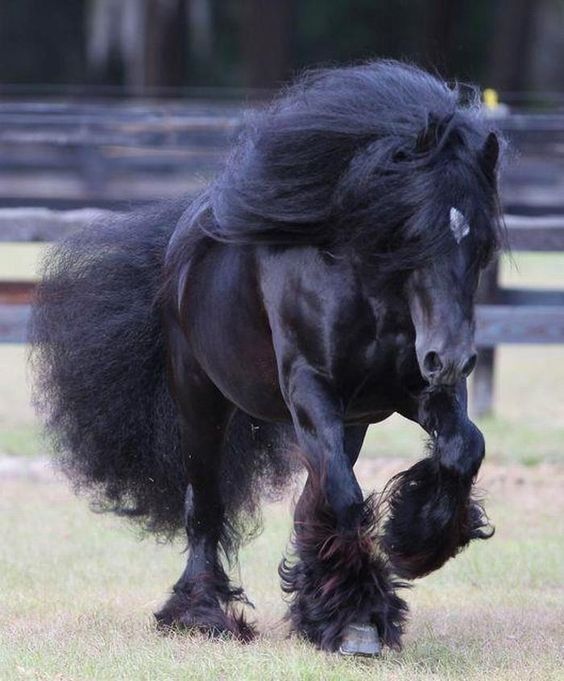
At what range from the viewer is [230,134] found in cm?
928

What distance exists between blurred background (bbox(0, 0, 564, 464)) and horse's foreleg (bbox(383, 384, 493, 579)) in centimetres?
81

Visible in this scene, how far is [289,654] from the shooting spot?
4.73 m

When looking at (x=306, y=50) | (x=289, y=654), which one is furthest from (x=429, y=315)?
(x=306, y=50)

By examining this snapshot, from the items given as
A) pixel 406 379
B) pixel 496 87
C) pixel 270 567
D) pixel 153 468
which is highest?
pixel 496 87

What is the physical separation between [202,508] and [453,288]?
6.12ft

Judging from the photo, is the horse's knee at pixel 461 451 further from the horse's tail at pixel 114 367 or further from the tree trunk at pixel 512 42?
the tree trunk at pixel 512 42

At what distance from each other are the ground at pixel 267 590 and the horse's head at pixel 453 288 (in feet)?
3.31

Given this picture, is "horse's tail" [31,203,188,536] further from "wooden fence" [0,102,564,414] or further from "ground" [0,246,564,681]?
"wooden fence" [0,102,564,414]

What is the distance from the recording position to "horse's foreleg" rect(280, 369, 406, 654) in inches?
183

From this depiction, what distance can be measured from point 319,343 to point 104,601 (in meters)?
1.98

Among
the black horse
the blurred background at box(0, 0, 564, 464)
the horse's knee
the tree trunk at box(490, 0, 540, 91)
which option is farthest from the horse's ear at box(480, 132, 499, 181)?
the tree trunk at box(490, 0, 540, 91)

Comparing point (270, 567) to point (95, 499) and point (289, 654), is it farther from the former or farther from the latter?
point (289, 654)

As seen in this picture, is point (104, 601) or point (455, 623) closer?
point (455, 623)

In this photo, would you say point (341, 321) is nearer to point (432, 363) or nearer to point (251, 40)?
point (432, 363)
